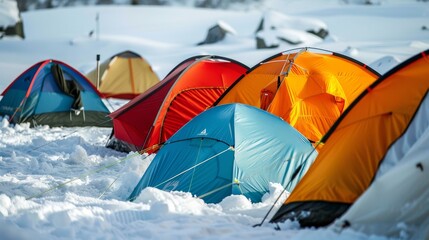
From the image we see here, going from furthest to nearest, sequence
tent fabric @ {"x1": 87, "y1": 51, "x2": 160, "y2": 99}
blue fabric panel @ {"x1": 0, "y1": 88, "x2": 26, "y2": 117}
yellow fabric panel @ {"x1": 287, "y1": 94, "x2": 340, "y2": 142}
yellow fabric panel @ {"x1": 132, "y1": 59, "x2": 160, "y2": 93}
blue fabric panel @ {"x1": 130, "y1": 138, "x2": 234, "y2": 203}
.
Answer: yellow fabric panel @ {"x1": 132, "y1": 59, "x2": 160, "y2": 93} → tent fabric @ {"x1": 87, "y1": 51, "x2": 160, "y2": 99} → blue fabric panel @ {"x1": 0, "y1": 88, "x2": 26, "y2": 117} → yellow fabric panel @ {"x1": 287, "y1": 94, "x2": 340, "y2": 142} → blue fabric panel @ {"x1": 130, "y1": 138, "x2": 234, "y2": 203}

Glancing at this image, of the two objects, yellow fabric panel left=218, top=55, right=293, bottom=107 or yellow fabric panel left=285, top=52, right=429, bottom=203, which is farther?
yellow fabric panel left=218, top=55, right=293, bottom=107

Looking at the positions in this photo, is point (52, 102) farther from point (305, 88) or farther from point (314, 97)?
point (314, 97)

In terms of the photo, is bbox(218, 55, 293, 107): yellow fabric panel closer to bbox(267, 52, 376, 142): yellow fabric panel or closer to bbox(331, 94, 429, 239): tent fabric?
bbox(267, 52, 376, 142): yellow fabric panel

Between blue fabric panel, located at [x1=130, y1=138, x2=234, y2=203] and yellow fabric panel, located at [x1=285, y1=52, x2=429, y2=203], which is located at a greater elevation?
yellow fabric panel, located at [x1=285, y1=52, x2=429, y2=203]

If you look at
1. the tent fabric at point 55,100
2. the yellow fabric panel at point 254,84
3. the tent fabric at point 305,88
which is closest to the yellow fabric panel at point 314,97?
the tent fabric at point 305,88

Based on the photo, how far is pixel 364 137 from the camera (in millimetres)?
5363

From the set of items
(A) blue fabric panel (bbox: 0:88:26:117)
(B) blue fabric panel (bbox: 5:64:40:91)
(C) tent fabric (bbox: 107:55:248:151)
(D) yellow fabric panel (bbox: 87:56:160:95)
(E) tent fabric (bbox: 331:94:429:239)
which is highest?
(E) tent fabric (bbox: 331:94:429:239)

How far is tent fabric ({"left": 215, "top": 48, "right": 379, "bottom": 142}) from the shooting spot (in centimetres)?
913

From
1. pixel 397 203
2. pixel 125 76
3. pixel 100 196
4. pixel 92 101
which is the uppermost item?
pixel 397 203

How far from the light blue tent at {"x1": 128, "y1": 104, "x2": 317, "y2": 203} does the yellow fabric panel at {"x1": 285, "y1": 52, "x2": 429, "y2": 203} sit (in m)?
1.10

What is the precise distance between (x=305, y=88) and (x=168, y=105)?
7.38 feet

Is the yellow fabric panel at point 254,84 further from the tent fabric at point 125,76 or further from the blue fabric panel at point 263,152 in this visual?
the tent fabric at point 125,76

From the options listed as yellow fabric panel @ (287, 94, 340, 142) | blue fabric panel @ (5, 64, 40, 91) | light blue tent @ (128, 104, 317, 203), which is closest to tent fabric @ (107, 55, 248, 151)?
yellow fabric panel @ (287, 94, 340, 142)

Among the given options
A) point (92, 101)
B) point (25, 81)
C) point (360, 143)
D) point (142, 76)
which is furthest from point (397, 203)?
point (142, 76)
